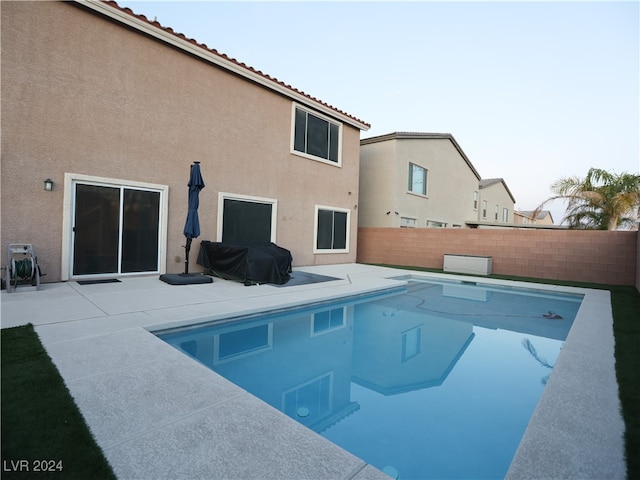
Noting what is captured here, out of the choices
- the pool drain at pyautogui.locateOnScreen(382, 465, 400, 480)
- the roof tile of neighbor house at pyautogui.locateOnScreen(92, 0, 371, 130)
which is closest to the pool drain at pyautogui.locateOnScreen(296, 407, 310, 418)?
the pool drain at pyautogui.locateOnScreen(382, 465, 400, 480)

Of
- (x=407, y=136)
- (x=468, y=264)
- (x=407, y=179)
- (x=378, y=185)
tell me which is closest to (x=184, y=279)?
(x=468, y=264)

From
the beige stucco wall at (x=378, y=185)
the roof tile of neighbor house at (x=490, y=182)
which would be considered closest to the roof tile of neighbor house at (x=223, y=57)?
the beige stucco wall at (x=378, y=185)

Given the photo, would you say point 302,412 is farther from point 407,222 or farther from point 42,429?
point 407,222

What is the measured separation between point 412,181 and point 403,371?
1491cm

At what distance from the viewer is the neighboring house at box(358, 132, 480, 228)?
16.5m

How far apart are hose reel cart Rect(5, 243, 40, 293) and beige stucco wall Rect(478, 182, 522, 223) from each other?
2805cm

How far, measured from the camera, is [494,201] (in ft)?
101

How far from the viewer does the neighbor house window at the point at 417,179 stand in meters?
17.7

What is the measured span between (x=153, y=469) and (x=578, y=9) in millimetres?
13384

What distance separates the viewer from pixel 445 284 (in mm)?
10570

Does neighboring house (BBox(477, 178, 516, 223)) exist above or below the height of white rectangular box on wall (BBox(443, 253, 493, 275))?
above

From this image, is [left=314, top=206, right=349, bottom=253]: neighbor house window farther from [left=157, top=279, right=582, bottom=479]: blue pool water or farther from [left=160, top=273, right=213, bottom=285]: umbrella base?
[left=157, top=279, right=582, bottom=479]: blue pool water

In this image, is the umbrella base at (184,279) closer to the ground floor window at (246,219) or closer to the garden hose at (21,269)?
the ground floor window at (246,219)

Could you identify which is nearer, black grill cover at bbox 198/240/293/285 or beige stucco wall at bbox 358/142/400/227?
black grill cover at bbox 198/240/293/285
